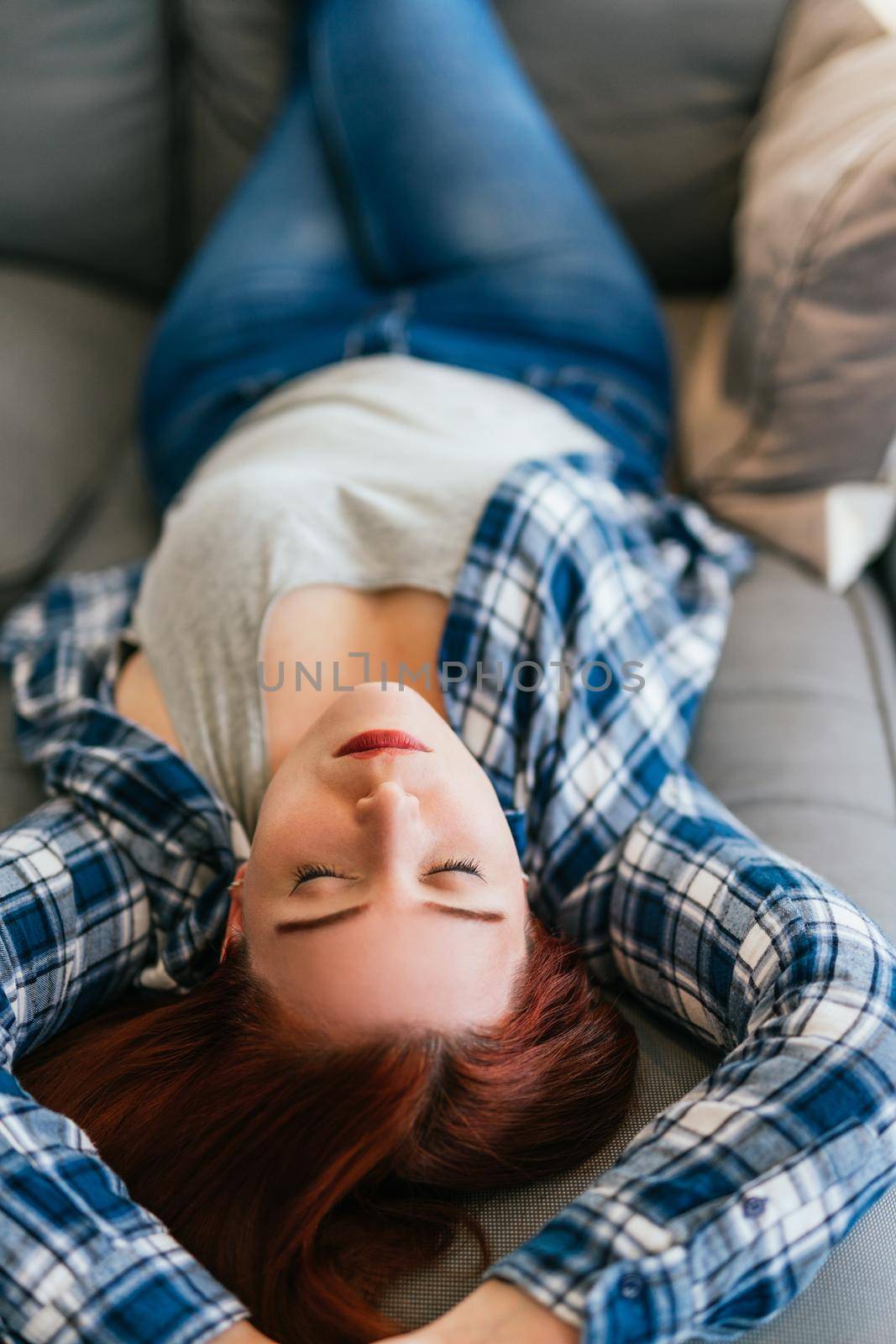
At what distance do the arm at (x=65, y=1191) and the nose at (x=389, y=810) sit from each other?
1.05ft

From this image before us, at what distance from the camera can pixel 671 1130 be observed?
2.69 feet

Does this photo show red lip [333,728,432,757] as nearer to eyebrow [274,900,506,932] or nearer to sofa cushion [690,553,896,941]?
eyebrow [274,900,506,932]

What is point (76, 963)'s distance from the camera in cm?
99

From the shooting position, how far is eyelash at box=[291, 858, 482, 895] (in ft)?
2.87

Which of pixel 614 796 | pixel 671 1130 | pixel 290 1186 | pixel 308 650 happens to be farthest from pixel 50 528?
pixel 671 1130

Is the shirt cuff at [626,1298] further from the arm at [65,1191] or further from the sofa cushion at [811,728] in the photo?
the sofa cushion at [811,728]

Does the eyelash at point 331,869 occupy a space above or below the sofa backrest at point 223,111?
below

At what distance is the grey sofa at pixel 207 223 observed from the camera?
1.26 m

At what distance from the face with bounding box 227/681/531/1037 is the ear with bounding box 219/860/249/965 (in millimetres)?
22

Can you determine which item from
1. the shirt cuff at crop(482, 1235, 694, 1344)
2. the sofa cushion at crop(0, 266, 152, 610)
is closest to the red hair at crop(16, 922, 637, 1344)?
the shirt cuff at crop(482, 1235, 694, 1344)

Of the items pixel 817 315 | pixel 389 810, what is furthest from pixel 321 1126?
pixel 817 315

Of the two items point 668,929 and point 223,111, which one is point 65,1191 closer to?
point 668,929

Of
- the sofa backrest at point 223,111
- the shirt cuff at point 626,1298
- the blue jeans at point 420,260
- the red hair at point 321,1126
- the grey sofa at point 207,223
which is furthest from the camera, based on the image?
the sofa backrest at point 223,111

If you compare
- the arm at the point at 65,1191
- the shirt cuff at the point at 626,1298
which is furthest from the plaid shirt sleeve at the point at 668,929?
the arm at the point at 65,1191
